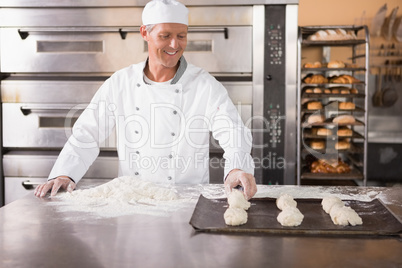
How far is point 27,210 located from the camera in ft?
5.95

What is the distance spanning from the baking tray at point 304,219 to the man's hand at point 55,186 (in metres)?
0.65

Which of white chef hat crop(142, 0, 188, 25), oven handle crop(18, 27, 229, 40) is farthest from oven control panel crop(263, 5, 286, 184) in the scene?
white chef hat crop(142, 0, 188, 25)

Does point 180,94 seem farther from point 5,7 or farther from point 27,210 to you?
point 5,7

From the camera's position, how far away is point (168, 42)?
255 centimetres

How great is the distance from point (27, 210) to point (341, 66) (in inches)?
113

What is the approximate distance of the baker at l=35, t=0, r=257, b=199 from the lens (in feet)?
8.42

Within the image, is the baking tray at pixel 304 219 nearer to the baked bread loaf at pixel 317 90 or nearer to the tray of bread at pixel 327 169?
the tray of bread at pixel 327 169

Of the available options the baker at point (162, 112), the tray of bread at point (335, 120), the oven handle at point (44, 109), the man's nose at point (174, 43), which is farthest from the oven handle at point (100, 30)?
the tray of bread at point (335, 120)

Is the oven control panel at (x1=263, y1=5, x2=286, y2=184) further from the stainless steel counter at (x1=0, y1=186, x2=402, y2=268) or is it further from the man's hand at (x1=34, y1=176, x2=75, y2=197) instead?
the stainless steel counter at (x1=0, y1=186, x2=402, y2=268)

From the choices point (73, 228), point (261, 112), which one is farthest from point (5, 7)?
point (73, 228)

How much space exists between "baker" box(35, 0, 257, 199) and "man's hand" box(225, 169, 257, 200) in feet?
1.34

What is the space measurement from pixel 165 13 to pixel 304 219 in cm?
141

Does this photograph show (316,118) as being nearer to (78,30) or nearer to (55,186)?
(78,30)

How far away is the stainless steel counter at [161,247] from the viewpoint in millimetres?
1264
